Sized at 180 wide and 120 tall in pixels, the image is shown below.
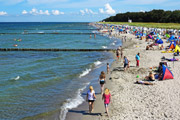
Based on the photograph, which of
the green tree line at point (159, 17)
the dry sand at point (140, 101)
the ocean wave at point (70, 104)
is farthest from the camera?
the green tree line at point (159, 17)

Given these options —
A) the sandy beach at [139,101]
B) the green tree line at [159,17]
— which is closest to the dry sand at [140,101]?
the sandy beach at [139,101]

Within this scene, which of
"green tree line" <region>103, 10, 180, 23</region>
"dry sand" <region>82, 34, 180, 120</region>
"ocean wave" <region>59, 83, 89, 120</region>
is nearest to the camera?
"dry sand" <region>82, 34, 180, 120</region>

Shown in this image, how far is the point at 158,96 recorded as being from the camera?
467 inches

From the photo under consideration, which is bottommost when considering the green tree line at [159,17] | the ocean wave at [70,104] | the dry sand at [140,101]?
the ocean wave at [70,104]

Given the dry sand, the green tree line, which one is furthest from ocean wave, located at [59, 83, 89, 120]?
the green tree line

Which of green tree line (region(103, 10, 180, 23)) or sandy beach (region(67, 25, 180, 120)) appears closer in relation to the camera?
sandy beach (region(67, 25, 180, 120))

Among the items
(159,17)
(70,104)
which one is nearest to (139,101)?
(70,104)

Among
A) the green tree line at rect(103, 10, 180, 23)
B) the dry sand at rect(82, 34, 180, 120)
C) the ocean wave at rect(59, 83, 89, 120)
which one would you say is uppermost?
the green tree line at rect(103, 10, 180, 23)

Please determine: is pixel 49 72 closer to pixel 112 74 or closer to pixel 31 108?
pixel 112 74

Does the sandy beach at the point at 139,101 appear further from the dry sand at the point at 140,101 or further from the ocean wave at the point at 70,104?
the ocean wave at the point at 70,104

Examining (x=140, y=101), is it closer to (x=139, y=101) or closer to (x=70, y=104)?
(x=139, y=101)

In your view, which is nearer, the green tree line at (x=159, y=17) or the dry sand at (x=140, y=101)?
the dry sand at (x=140, y=101)

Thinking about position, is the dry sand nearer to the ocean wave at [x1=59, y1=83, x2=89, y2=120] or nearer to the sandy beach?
the sandy beach

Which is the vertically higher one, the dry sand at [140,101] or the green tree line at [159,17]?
the green tree line at [159,17]
